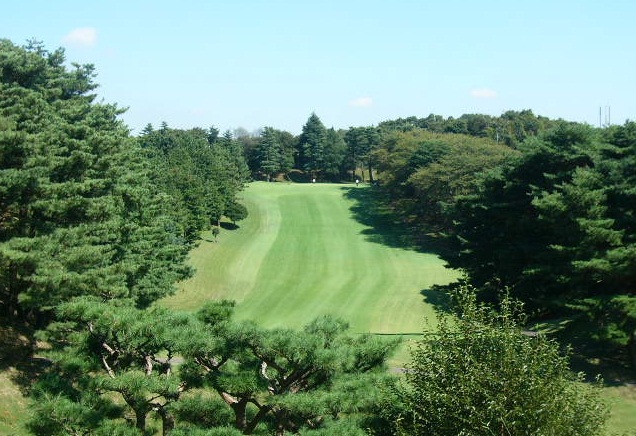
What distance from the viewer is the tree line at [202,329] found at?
38.1ft

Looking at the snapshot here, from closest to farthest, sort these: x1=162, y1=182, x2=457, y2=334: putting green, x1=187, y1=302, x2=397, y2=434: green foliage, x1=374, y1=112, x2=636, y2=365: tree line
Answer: x1=187, y1=302, x2=397, y2=434: green foliage → x1=374, y1=112, x2=636, y2=365: tree line → x1=162, y1=182, x2=457, y2=334: putting green

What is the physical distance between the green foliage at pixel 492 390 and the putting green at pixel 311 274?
69.2 ft

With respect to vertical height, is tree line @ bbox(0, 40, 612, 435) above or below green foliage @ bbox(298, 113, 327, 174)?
below

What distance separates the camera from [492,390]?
10977 mm

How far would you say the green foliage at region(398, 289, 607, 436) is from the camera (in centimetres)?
1057

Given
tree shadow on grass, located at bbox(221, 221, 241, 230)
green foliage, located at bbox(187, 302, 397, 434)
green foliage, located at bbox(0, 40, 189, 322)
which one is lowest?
tree shadow on grass, located at bbox(221, 221, 241, 230)

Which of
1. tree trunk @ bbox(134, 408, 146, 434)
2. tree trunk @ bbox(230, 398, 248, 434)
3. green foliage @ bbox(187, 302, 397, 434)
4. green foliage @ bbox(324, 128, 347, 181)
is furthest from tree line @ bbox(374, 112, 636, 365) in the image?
green foliage @ bbox(324, 128, 347, 181)

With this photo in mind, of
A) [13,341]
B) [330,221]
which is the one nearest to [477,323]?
[13,341]

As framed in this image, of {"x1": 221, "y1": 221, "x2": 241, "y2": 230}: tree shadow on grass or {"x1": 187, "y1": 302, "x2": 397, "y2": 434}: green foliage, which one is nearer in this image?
{"x1": 187, "y1": 302, "x2": 397, "y2": 434}: green foliage

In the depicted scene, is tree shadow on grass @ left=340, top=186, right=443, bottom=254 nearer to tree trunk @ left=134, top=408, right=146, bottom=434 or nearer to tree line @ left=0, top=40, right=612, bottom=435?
tree line @ left=0, top=40, right=612, bottom=435

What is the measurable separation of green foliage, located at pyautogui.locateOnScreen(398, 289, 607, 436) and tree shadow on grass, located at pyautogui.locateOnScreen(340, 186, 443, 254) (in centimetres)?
5527

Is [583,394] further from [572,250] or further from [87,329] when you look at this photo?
[572,250]

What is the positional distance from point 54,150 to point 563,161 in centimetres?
2609

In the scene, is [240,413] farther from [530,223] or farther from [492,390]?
[530,223]
